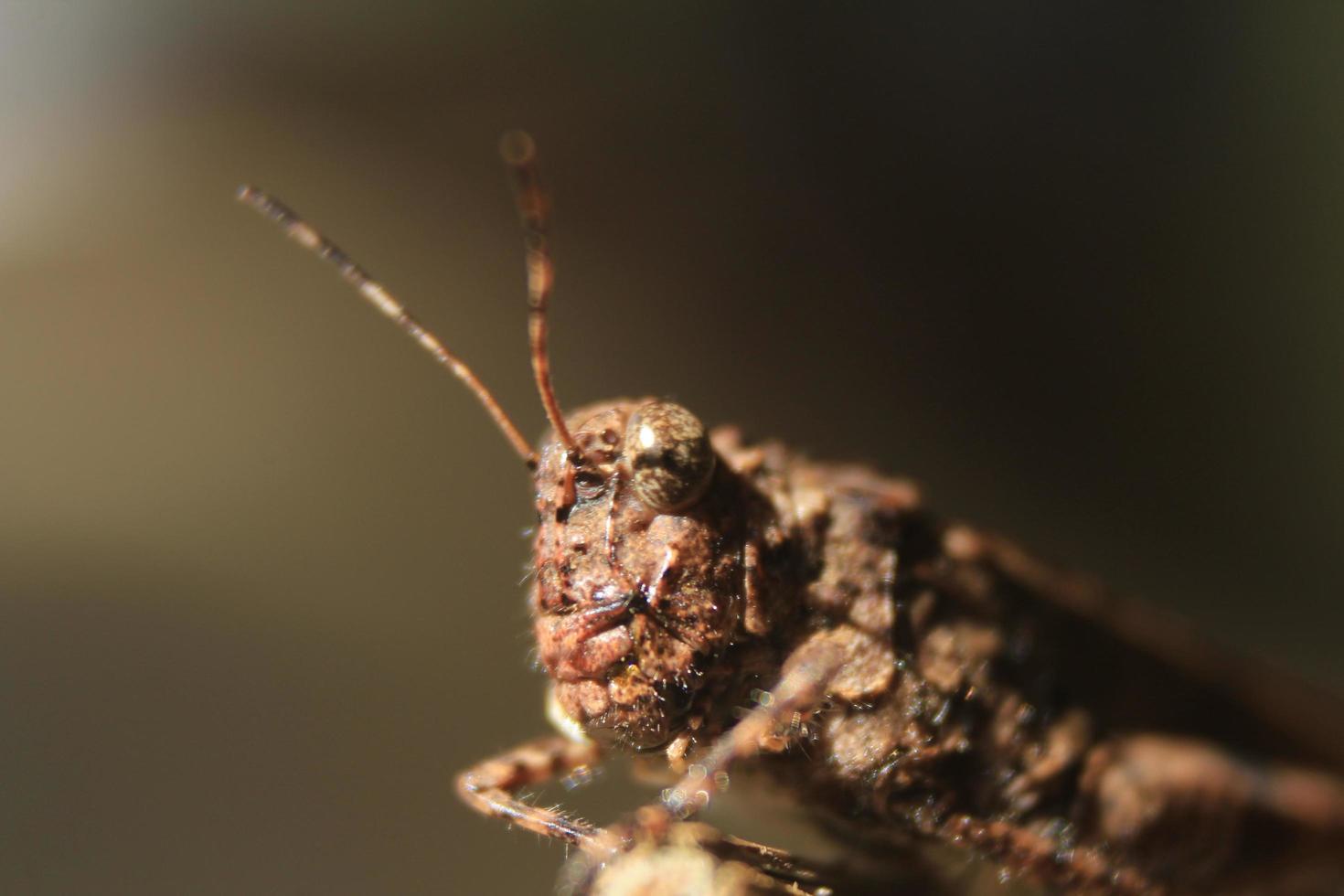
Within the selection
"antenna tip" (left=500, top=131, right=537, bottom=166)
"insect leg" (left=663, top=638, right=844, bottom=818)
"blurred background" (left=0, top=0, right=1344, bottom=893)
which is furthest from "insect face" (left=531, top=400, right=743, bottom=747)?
"blurred background" (left=0, top=0, right=1344, bottom=893)

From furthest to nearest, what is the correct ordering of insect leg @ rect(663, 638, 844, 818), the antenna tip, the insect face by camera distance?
the insect face, insect leg @ rect(663, 638, 844, 818), the antenna tip

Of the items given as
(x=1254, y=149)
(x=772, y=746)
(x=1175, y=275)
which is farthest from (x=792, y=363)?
(x=772, y=746)

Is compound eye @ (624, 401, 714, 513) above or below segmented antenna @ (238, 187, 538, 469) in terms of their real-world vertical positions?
below

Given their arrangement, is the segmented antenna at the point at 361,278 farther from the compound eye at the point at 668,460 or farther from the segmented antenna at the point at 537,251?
the compound eye at the point at 668,460

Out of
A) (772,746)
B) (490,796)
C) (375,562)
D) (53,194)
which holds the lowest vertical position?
(490,796)

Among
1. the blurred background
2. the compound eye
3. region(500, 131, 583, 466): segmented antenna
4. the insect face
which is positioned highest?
the blurred background

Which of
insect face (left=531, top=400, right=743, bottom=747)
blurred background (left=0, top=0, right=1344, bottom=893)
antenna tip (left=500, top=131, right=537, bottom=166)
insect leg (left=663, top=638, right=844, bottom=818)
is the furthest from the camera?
blurred background (left=0, top=0, right=1344, bottom=893)

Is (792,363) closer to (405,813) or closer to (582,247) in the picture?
(582,247)

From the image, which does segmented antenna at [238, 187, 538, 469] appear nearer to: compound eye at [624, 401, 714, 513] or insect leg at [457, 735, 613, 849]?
compound eye at [624, 401, 714, 513]

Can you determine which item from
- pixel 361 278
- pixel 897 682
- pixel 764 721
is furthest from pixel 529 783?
pixel 361 278
